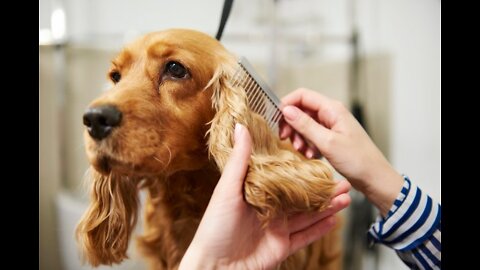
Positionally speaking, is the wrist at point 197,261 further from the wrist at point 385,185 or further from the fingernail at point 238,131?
the wrist at point 385,185

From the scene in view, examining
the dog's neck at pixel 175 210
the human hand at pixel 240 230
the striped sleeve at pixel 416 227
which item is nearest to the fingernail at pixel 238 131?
the human hand at pixel 240 230

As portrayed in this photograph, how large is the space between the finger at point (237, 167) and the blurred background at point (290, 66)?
1.75ft

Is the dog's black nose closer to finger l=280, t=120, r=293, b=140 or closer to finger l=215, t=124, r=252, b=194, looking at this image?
finger l=215, t=124, r=252, b=194

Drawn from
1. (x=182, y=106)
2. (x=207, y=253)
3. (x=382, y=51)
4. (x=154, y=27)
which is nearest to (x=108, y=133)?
(x=182, y=106)

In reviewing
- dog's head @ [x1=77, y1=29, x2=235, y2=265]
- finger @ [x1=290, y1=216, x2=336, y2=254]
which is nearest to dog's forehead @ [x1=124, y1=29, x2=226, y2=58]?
dog's head @ [x1=77, y1=29, x2=235, y2=265]

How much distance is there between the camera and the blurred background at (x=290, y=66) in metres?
1.03

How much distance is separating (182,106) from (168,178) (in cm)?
20

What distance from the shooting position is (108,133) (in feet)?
1.72

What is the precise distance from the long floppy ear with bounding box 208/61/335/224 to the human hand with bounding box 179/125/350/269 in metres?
0.03

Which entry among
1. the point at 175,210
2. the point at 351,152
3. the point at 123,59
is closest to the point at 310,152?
the point at 351,152

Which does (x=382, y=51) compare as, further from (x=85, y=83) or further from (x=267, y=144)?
(x=85, y=83)

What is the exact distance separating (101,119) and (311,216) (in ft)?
1.36

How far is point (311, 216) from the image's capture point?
2.15 ft

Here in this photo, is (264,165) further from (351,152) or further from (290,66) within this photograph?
(290,66)
